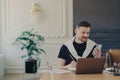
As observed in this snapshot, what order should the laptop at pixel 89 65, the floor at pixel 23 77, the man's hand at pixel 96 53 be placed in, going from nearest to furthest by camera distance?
the laptop at pixel 89 65, the man's hand at pixel 96 53, the floor at pixel 23 77

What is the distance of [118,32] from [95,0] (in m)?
0.93

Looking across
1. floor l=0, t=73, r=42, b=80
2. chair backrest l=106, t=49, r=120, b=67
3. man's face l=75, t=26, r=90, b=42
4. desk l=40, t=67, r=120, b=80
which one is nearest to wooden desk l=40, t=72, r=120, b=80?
→ desk l=40, t=67, r=120, b=80

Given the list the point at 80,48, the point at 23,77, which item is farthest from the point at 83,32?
the point at 23,77

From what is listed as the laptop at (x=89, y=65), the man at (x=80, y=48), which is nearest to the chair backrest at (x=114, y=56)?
the man at (x=80, y=48)

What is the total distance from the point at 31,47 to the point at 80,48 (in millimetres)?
3044

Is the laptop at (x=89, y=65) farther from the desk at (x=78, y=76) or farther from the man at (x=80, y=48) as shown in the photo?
the man at (x=80, y=48)

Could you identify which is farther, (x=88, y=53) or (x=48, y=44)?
(x=48, y=44)

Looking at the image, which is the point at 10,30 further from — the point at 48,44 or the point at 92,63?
the point at 92,63

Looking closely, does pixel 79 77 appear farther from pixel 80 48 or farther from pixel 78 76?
pixel 80 48

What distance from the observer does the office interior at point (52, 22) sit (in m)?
6.23

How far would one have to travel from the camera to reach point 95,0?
6.19 m

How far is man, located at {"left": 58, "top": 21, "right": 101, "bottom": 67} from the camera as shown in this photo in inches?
120

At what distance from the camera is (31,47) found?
6059 millimetres

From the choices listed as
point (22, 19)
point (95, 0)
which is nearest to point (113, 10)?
point (95, 0)
